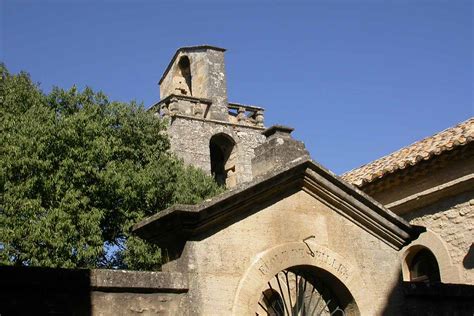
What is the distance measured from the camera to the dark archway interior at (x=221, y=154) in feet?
120

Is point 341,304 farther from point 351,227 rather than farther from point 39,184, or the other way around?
point 39,184

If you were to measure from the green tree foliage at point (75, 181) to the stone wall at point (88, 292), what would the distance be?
12.1 meters

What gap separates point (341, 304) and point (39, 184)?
528 inches

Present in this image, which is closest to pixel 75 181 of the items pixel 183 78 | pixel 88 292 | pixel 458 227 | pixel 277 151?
pixel 458 227

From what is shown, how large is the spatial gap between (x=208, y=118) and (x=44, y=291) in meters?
29.7

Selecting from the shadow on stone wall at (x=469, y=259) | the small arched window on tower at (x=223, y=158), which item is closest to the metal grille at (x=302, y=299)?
the shadow on stone wall at (x=469, y=259)

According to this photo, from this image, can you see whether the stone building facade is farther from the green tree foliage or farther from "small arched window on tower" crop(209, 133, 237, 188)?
"small arched window on tower" crop(209, 133, 237, 188)

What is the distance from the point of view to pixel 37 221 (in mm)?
18359

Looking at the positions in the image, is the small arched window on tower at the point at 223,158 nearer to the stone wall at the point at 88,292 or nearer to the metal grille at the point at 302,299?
the metal grille at the point at 302,299

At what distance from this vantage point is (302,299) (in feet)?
23.8

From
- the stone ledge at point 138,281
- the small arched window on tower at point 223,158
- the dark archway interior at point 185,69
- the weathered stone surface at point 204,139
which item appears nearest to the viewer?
the stone ledge at point 138,281

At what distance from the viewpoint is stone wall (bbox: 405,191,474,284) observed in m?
12.3

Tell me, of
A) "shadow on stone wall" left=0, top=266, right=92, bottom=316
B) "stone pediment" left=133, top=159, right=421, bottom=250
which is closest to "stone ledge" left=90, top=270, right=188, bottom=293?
"shadow on stone wall" left=0, top=266, right=92, bottom=316

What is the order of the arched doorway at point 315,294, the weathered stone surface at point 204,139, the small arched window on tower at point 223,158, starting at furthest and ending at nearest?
the small arched window on tower at point 223,158 → the weathered stone surface at point 204,139 → the arched doorway at point 315,294
